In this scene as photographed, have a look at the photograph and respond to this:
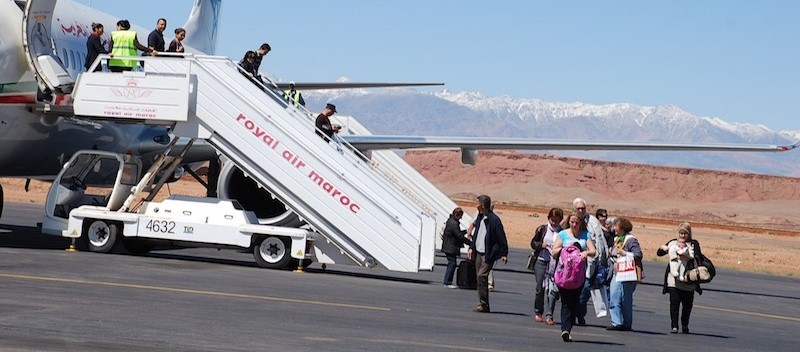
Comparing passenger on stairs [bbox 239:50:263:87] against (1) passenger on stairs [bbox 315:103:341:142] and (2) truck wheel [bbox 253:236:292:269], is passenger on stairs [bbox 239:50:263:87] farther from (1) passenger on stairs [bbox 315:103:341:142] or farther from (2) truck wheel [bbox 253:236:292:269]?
(2) truck wheel [bbox 253:236:292:269]

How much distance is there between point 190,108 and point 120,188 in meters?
2.30

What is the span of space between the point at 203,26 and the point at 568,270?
24.2m

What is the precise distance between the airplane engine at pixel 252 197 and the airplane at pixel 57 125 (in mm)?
31

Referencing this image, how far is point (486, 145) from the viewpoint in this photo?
26.8m

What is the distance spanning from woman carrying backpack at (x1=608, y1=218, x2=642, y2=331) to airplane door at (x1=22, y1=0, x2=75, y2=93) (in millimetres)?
10185

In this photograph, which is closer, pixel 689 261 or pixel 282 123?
pixel 689 261

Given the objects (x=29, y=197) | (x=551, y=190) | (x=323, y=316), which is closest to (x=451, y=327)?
(x=323, y=316)

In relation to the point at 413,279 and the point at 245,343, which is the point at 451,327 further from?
the point at 413,279

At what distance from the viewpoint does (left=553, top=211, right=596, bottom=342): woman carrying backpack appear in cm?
1614

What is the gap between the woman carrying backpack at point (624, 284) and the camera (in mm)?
18531

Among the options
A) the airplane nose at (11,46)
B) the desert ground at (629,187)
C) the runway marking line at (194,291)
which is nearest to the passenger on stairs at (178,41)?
the airplane nose at (11,46)

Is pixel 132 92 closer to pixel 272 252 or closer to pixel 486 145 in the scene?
pixel 272 252

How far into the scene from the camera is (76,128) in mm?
25109

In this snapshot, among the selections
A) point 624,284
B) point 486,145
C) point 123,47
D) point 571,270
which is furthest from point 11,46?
point 571,270
